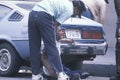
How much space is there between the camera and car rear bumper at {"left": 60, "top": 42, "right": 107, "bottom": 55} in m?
10.1

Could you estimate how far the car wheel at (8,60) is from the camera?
35.2 ft

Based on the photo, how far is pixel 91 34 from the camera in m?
10.7

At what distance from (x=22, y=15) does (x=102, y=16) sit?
1.90 m

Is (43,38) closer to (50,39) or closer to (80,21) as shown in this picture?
(50,39)

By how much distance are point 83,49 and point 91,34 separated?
1.30 feet

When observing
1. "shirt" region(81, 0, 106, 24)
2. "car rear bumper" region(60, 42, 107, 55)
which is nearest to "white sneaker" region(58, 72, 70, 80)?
"car rear bumper" region(60, 42, 107, 55)

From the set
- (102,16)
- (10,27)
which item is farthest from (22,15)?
(102,16)

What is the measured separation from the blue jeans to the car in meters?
2.30

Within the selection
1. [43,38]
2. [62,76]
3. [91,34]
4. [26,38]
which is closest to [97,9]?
[91,34]

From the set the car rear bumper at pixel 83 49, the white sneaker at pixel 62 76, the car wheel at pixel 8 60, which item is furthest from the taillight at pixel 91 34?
the white sneaker at pixel 62 76

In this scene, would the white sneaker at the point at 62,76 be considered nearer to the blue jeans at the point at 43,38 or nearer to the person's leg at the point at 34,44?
the blue jeans at the point at 43,38

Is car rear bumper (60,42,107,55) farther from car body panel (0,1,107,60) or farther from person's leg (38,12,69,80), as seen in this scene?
person's leg (38,12,69,80)

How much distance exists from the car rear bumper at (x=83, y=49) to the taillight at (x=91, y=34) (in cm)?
16

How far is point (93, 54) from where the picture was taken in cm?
1064
